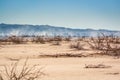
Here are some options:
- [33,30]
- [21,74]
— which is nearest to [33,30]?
[33,30]

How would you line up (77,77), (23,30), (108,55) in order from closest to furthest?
(77,77), (108,55), (23,30)

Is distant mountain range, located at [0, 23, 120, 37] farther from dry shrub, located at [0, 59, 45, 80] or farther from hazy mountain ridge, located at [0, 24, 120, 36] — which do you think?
dry shrub, located at [0, 59, 45, 80]

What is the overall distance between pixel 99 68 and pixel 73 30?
157 m

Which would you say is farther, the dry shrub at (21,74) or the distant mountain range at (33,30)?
the distant mountain range at (33,30)

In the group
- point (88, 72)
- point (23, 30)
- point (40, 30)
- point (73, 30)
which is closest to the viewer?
point (88, 72)

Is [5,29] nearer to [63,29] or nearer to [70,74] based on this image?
[63,29]

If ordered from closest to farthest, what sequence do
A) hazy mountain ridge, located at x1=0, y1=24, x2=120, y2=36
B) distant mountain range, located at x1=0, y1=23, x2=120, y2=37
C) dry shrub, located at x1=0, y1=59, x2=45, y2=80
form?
dry shrub, located at x1=0, y1=59, x2=45, y2=80, distant mountain range, located at x1=0, y1=23, x2=120, y2=37, hazy mountain ridge, located at x1=0, y1=24, x2=120, y2=36

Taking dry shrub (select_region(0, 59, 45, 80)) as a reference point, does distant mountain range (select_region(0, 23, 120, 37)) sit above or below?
below

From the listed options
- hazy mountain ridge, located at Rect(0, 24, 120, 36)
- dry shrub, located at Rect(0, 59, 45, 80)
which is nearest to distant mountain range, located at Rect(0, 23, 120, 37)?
hazy mountain ridge, located at Rect(0, 24, 120, 36)

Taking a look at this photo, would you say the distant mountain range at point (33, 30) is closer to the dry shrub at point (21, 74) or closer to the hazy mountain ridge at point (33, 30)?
the hazy mountain ridge at point (33, 30)

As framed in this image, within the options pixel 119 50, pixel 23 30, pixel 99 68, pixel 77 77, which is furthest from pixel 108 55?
pixel 23 30

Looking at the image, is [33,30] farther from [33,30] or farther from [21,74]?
[21,74]

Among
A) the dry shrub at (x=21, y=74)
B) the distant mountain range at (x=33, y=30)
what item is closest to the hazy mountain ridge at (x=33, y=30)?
the distant mountain range at (x=33, y=30)

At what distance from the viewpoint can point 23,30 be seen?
463ft
